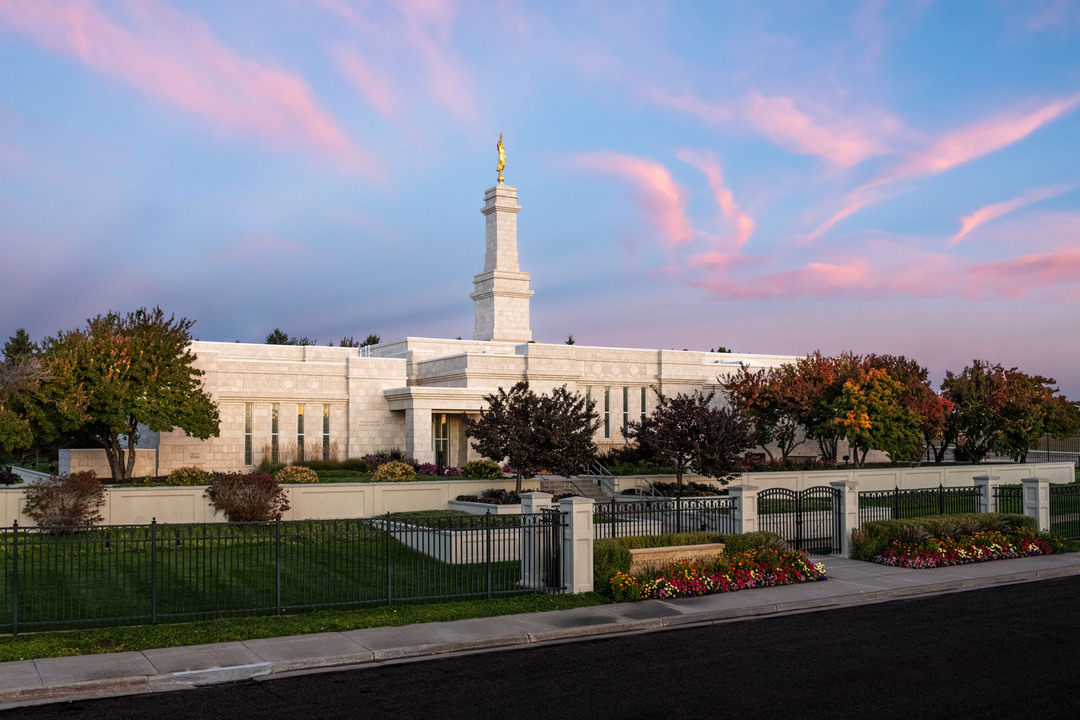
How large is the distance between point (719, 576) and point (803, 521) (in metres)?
7.56

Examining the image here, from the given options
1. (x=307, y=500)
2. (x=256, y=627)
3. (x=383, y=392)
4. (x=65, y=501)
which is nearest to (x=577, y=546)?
(x=256, y=627)

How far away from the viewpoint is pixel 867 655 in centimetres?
1245

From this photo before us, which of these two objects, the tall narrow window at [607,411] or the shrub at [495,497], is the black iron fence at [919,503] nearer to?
the shrub at [495,497]

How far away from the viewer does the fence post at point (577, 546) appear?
55.9 feet

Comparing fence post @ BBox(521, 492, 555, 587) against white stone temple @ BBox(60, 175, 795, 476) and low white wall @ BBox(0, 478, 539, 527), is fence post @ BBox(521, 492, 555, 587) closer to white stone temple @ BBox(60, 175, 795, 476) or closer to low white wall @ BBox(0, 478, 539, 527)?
low white wall @ BBox(0, 478, 539, 527)

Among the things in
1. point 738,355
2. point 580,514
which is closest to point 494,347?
point 738,355

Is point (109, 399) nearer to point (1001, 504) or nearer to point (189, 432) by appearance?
point (189, 432)

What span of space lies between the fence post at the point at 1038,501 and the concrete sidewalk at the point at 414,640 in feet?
19.0

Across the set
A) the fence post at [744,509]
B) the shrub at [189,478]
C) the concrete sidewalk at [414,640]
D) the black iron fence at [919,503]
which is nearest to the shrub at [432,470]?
the shrub at [189,478]

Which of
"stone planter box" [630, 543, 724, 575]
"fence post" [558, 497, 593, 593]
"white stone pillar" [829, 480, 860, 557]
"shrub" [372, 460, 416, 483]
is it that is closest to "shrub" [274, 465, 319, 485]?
"shrub" [372, 460, 416, 483]

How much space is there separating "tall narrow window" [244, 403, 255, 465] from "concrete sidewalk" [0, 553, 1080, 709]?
25.2m

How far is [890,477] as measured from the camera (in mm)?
37094

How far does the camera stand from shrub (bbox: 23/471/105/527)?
23.5m

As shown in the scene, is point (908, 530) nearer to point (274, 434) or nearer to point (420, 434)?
point (420, 434)
